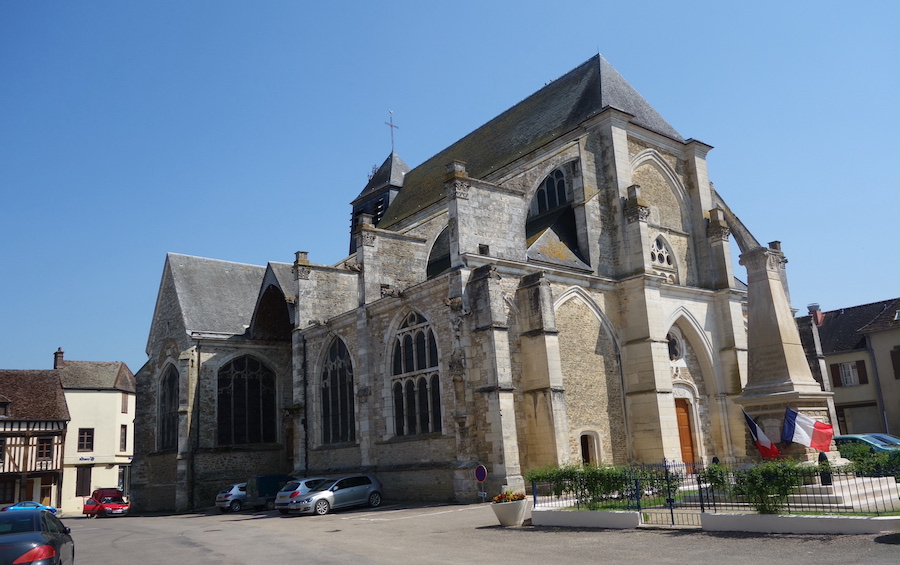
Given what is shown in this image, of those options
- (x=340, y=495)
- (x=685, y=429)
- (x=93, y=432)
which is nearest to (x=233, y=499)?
(x=340, y=495)

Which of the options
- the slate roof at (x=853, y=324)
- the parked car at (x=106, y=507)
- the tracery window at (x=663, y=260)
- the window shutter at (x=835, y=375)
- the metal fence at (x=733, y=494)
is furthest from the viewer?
the window shutter at (x=835, y=375)

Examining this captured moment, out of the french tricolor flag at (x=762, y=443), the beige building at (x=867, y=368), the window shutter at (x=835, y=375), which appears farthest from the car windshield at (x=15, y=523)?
the window shutter at (x=835, y=375)

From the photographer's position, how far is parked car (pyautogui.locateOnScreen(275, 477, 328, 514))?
60.8ft

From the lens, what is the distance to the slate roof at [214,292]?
2688 cm

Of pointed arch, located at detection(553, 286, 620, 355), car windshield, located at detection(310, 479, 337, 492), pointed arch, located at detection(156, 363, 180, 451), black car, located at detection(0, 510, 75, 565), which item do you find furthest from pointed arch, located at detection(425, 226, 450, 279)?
black car, located at detection(0, 510, 75, 565)

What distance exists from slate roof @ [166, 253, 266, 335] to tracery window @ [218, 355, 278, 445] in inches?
58.9

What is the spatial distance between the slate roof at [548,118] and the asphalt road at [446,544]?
13267 millimetres

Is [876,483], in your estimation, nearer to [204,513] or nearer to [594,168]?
[594,168]

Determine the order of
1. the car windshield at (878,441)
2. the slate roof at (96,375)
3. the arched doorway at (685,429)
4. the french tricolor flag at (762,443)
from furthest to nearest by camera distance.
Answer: the slate roof at (96,375)
the arched doorway at (685,429)
the car windshield at (878,441)
the french tricolor flag at (762,443)

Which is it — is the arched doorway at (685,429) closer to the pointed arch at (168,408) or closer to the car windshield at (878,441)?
the car windshield at (878,441)

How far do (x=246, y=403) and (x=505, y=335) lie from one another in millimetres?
13413

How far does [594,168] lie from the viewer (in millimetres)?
22031

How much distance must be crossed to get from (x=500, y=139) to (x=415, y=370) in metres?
11.3

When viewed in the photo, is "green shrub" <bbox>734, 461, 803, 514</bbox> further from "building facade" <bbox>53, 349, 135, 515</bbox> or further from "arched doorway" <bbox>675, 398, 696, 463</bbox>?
"building facade" <bbox>53, 349, 135, 515</bbox>
